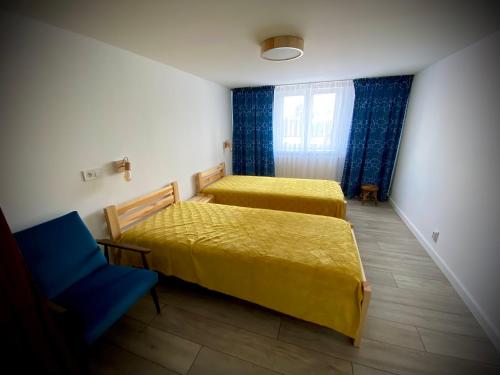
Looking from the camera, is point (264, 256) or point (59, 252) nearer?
point (59, 252)

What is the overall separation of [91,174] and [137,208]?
67 centimetres

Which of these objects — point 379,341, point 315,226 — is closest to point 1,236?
point 315,226

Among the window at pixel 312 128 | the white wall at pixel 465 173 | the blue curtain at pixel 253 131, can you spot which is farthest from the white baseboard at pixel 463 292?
the blue curtain at pixel 253 131

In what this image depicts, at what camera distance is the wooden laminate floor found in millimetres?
1370

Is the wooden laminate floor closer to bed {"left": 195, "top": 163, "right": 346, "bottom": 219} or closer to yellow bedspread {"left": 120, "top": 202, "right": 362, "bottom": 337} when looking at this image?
yellow bedspread {"left": 120, "top": 202, "right": 362, "bottom": 337}

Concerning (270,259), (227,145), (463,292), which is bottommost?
(463,292)

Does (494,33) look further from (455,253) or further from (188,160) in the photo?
(188,160)

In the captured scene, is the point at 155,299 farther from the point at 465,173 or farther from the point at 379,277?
the point at 465,173

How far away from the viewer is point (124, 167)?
2119 mm

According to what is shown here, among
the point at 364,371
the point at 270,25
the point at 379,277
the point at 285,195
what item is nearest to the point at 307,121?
the point at 285,195

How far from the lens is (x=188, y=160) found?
3.26 m

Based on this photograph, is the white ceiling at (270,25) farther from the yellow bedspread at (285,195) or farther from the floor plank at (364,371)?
the floor plank at (364,371)

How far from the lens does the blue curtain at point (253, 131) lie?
4.42 metres

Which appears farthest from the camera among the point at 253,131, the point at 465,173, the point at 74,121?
the point at 253,131
